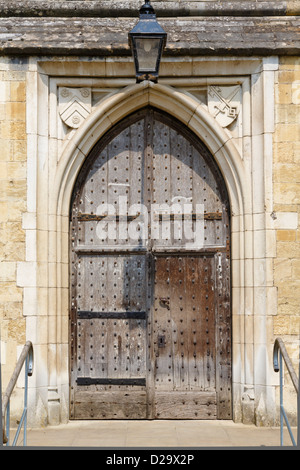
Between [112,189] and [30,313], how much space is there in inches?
59.1

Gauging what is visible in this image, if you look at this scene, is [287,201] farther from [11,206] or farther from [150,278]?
[11,206]

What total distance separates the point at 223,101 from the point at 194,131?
16.4 inches

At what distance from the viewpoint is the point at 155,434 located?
6148 millimetres

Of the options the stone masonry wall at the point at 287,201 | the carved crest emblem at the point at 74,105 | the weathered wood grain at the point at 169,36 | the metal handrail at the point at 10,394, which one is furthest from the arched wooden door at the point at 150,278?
the metal handrail at the point at 10,394

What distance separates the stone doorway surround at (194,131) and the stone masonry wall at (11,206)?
0.24 ft

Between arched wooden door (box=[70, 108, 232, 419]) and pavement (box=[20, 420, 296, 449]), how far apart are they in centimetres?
22

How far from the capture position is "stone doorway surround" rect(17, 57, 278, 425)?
6.51 meters

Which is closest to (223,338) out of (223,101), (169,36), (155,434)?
(155,434)

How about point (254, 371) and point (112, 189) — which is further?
point (112, 189)

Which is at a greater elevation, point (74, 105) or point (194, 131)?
point (74, 105)

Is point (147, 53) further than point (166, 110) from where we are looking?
No

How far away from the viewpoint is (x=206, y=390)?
6.81 meters

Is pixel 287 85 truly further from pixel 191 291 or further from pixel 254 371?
pixel 254 371

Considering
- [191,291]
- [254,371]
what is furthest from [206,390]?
[191,291]
